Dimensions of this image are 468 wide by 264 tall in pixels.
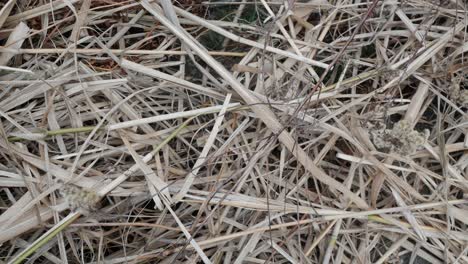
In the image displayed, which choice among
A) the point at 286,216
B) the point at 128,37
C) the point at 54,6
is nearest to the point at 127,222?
the point at 286,216

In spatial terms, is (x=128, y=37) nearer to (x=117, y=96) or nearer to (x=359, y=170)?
(x=117, y=96)

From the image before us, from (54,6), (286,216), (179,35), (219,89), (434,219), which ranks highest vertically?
(54,6)

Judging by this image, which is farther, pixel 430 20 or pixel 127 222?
pixel 430 20

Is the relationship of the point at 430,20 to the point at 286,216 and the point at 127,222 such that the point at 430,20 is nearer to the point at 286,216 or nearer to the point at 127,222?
the point at 286,216

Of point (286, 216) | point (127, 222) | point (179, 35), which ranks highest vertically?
point (179, 35)

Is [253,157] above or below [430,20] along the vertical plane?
below

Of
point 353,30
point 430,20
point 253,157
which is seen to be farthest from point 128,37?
point 430,20
